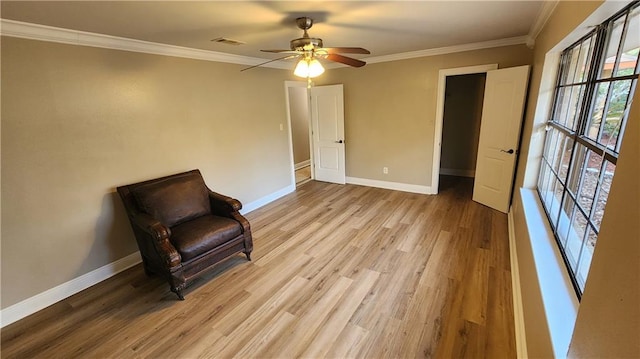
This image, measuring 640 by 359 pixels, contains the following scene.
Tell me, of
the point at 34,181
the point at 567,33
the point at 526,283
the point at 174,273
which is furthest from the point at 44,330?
the point at 567,33

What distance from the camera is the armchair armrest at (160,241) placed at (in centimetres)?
229

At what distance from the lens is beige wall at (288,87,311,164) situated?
258 inches

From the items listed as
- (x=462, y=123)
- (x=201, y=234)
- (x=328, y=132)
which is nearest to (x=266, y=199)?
(x=328, y=132)

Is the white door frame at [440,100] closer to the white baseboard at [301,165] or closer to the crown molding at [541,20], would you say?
the crown molding at [541,20]

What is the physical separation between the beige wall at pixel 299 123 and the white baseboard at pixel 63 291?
4294mm

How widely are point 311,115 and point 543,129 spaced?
3.71 meters

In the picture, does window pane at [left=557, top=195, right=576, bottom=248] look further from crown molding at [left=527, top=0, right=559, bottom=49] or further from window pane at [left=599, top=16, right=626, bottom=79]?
crown molding at [left=527, top=0, right=559, bottom=49]

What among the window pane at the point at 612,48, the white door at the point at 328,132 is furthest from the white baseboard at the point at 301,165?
the window pane at the point at 612,48

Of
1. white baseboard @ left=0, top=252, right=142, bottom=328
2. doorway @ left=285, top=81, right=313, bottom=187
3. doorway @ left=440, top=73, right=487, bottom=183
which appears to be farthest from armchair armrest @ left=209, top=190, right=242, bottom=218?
doorway @ left=440, top=73, right=487, bottom=183

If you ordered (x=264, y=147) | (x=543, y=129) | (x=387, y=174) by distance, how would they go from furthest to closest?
1. (x=387, y=174)
2. (x=264, y=147)
3. (x=543, y=129)

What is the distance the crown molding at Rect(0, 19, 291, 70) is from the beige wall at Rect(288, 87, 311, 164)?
2955 millimetres

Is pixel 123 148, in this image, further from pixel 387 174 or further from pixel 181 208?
pixel 387 174

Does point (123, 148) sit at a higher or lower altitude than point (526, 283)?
higher

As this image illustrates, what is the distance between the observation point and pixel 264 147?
14.4ft
